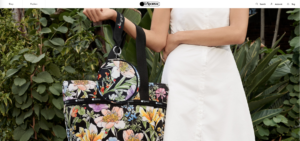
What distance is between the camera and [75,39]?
1.55 meters

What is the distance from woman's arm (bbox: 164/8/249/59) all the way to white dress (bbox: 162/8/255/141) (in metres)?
0.03

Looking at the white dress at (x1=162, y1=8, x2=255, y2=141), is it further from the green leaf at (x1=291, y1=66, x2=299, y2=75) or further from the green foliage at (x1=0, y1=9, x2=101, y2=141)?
the green leaf at (x1=291, y1=66, x2=299, y2=75)

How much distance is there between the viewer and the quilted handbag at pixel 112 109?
2.50 ft

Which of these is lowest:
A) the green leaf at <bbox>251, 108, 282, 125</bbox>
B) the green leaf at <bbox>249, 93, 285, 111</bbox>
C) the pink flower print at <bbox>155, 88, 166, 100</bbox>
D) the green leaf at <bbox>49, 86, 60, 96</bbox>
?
the green leaf at <bbox>251, 108, 282, 125</bbox>

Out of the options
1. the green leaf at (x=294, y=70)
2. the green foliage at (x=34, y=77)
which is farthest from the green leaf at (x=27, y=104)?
the green leaf at (x=294, y=70)

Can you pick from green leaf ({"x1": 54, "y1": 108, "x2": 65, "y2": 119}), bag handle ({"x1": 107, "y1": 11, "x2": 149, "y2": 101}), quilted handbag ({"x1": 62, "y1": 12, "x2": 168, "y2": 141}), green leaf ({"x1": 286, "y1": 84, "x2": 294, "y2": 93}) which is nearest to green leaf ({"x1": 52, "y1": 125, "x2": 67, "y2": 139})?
green leaf ({"x1": 54, "y1": 108, "x2": 65, "y2": 119})

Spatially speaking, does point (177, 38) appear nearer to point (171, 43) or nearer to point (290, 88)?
point (171, 43)

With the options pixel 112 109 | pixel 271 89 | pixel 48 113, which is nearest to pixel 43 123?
pixel 48 113

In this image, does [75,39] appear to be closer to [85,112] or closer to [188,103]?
[85,112]

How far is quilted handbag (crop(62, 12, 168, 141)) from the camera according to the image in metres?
0.76

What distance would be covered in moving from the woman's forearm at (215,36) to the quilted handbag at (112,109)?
0.81 feet

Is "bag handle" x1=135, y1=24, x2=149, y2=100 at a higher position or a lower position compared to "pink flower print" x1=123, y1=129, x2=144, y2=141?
higher

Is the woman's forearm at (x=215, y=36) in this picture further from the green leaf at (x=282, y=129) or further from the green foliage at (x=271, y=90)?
the green leaf at (x=282, y=129)

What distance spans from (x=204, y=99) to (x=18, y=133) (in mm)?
1197
